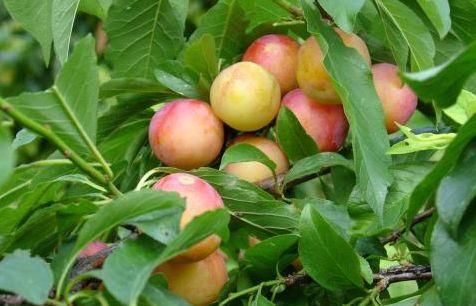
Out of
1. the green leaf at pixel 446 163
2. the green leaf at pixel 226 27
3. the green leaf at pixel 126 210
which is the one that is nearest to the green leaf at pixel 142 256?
the green leaf at pixel 126 210

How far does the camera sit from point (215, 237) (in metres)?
0.73

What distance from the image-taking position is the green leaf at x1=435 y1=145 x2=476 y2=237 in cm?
63

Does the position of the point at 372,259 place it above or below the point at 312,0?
below

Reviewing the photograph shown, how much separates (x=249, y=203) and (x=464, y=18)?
30 cm

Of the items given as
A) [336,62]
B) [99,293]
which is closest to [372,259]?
[336,62]

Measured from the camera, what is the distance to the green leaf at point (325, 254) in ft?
2.43

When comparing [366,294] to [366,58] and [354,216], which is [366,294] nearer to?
[354,216]

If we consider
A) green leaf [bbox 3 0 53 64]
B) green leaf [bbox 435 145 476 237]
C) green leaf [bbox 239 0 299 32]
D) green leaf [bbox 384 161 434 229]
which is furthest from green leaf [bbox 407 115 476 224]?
green leaf [bbox 3 0 53 64]

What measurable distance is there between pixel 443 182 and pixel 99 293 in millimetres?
245

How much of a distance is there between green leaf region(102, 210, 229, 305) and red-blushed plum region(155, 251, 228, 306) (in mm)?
110

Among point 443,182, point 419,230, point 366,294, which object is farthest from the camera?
point 419,230

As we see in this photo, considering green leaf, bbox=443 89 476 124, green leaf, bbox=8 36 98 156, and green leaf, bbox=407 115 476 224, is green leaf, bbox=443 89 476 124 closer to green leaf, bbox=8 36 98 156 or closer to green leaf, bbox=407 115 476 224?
green leaf, bbox=407 115 476 224

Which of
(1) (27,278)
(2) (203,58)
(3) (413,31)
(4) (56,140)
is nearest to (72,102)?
(4) (56,140)

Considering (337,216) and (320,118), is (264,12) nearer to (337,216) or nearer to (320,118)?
(320,118)
